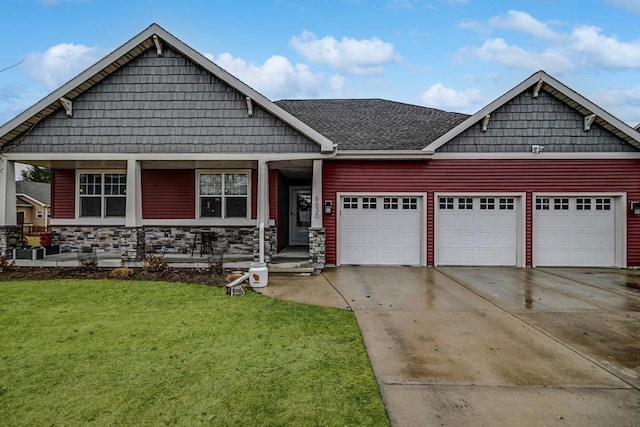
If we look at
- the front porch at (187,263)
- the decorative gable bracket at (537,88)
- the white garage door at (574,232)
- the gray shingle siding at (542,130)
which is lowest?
the front porch at (187,263)

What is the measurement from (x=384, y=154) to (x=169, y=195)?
6.97 meters

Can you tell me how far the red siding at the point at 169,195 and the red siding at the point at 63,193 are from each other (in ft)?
7.70

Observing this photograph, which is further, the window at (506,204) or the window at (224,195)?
the window at (224,195)

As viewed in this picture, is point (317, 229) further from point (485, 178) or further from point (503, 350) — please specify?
point (503, 350)

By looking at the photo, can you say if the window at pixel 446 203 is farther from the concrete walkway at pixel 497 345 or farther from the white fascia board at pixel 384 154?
the concrete walkway at pixel 497 345

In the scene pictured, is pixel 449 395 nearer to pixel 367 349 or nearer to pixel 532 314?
pixel 367 349

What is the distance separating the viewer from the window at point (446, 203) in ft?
34.6

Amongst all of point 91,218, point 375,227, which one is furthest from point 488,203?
point 91,218

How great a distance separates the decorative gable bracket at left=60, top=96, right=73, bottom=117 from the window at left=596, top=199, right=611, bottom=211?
51.1ft

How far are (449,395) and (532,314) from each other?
3.41 metres

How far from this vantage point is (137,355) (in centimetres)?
395

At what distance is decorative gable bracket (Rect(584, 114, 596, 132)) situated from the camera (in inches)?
388

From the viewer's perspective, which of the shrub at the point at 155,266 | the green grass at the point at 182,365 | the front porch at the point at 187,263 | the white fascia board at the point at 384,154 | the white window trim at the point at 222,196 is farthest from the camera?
the white window trim at the point at 222,196

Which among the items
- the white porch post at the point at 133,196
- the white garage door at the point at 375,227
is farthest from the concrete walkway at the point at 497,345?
the white porch post at the point at 133,196
